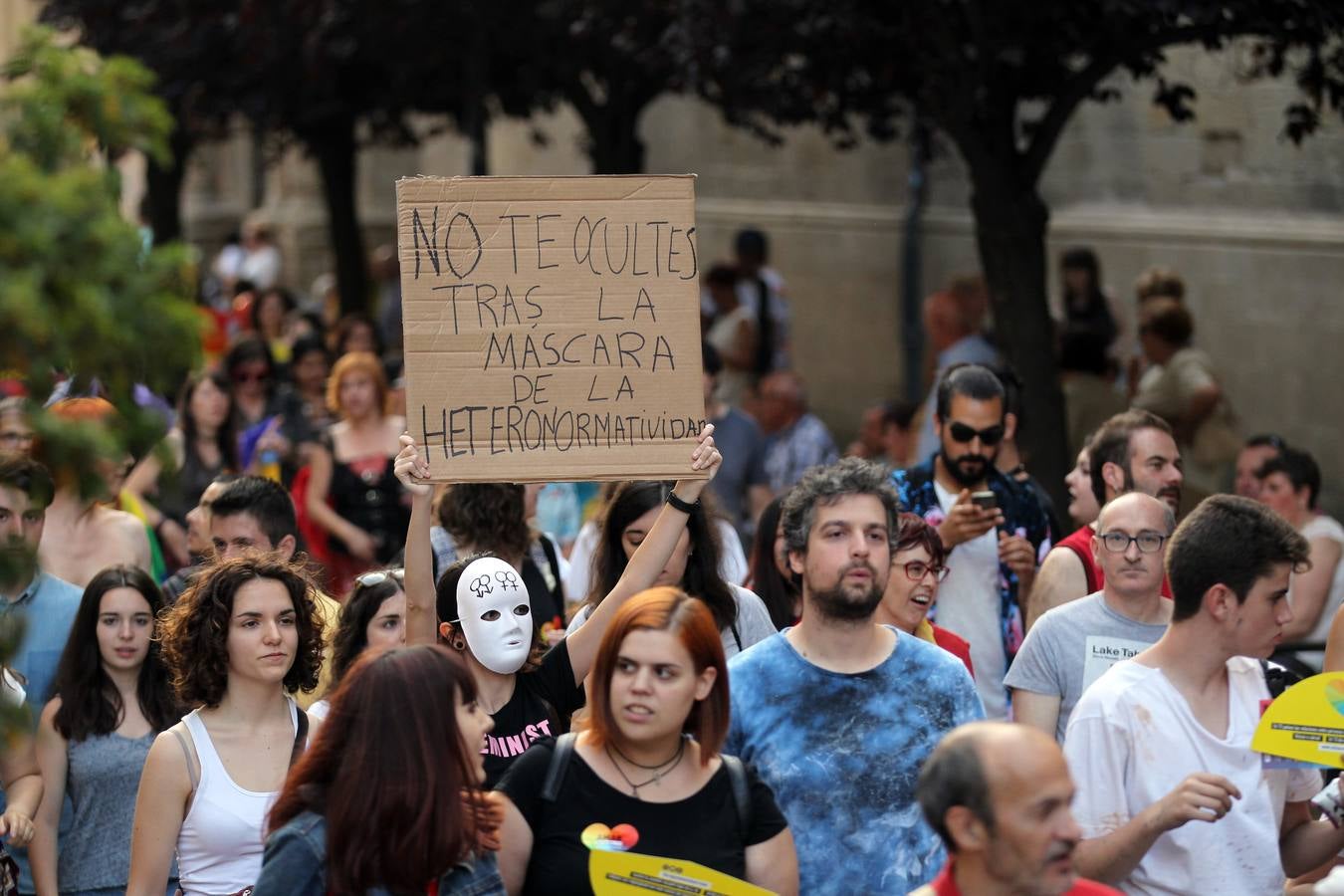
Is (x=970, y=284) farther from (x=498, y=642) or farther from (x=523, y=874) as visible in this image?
(x=523, y=874)

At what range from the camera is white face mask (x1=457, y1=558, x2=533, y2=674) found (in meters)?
4.75

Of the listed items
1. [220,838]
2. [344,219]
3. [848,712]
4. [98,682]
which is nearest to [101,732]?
[98,682]

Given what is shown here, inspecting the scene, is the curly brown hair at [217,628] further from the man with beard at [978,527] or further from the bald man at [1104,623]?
the man with beard at [978,527]

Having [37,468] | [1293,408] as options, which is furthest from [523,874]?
[1293,408]

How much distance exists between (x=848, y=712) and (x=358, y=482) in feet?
17.1

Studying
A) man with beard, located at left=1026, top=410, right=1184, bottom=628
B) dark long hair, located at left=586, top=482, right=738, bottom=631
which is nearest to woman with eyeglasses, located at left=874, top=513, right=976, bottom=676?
dark long hair, located at left=586, top=482, right=738, bottom=631

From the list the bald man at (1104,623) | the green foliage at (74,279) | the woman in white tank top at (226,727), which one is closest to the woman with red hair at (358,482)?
the woman in white tank top at (226,727)

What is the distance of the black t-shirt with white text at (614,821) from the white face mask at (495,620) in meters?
0.72

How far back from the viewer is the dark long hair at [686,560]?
18.3ft

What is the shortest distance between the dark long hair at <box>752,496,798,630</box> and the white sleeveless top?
2.15 meters

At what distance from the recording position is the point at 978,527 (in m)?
6.35

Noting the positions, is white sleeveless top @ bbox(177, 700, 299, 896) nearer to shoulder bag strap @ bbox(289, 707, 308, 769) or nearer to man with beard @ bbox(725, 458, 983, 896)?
shoulder bag strap @ bbox(289, 707, 308, 769)

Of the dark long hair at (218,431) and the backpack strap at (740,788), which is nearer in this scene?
the backpack strap at (740,788)

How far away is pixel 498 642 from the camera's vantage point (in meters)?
4.75
